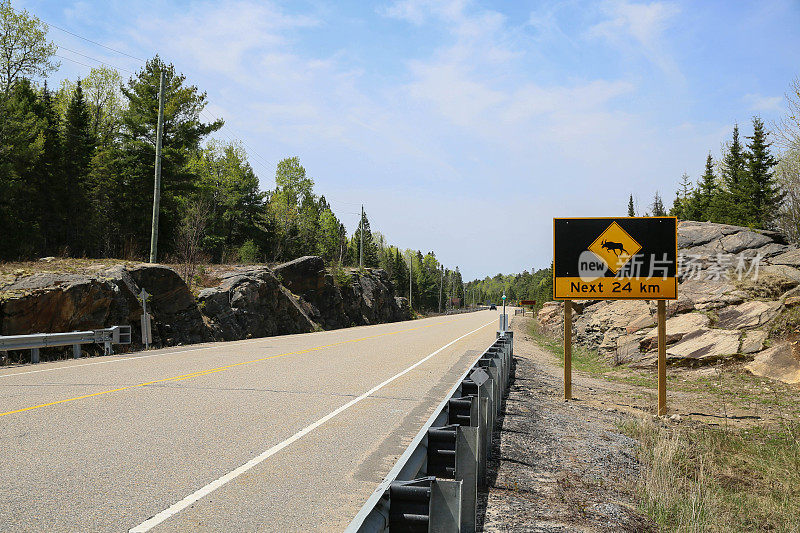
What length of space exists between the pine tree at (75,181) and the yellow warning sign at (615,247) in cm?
3603

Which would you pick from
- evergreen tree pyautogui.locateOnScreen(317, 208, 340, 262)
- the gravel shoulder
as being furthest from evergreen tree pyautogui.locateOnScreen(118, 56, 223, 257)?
evergreen tree pyautogui.locateOnScreen(317, 208, 340, 262)

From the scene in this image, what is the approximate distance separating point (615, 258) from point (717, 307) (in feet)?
26.9

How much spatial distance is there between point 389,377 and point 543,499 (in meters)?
7.37

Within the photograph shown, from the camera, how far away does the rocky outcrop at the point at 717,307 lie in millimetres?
14898

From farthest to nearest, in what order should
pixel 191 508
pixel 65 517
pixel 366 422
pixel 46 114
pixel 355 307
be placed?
pixel 355 307, pixel 46 114, pixel 366 422, pixel 191 508, pixel 65 517

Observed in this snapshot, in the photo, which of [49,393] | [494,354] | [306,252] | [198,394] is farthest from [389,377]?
[306,252]

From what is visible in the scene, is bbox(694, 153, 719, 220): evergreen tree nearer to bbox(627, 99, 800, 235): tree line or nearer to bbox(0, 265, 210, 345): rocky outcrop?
bbox(627, 99, 800, 235): tree line

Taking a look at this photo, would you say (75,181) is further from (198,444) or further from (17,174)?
(198,444)

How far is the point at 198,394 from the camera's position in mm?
9141

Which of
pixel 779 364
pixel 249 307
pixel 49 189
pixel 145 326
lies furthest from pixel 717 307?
pixel 49 189

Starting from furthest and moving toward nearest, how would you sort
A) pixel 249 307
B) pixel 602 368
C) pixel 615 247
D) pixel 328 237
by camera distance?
pixel 328 237, pixel 249 307, pixel 602 368, pixel 615 247

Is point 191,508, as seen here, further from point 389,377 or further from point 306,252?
point 306,252

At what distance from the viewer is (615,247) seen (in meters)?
11.2

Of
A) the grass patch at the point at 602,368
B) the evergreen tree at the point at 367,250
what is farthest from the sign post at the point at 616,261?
the evergreen tree at the point at 367,250
